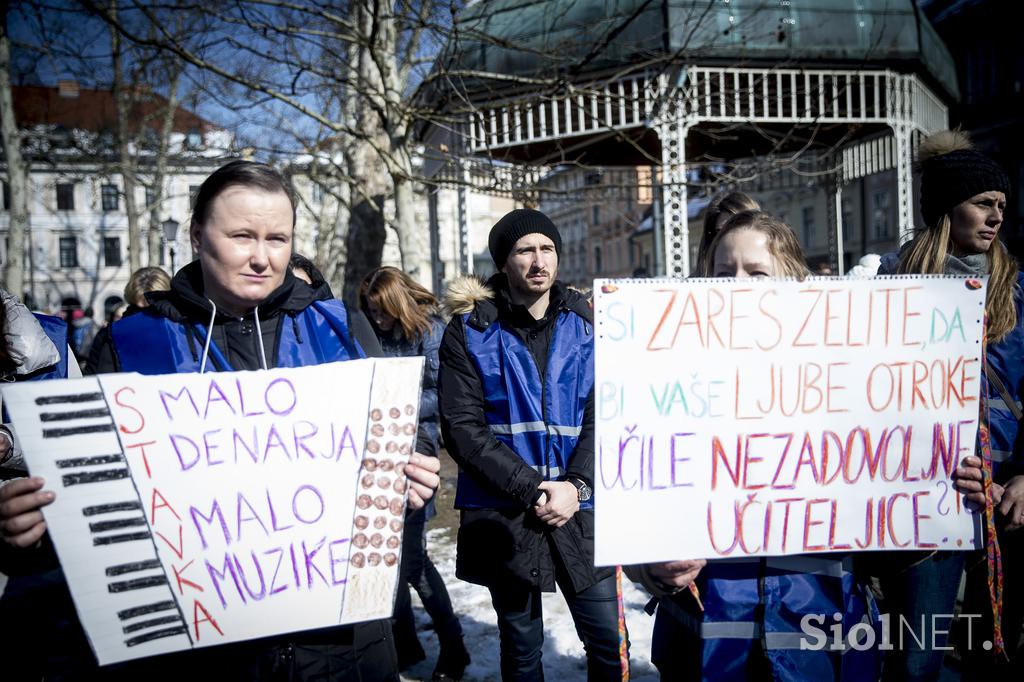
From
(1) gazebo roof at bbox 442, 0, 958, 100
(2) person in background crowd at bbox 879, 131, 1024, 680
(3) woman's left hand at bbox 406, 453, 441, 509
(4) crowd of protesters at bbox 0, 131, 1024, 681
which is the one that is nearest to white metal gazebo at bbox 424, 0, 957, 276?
(1) gazebo roof at bbox 442, 0, 958, 100

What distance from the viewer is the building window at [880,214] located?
32.4 meters

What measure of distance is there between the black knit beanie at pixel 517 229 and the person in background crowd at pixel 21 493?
160cm

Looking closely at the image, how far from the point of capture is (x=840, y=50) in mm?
7938

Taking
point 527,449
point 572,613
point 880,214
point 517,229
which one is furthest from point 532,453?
point 880,214

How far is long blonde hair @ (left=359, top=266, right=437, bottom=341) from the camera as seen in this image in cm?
398

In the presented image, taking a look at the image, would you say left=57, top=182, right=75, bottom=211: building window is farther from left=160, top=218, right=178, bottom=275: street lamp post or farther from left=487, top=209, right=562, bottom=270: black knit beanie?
left=487, top=209, right=562, bottom=270: black knit beanie

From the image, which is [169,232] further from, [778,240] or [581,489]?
[778,240]

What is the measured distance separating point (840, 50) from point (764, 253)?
715cm

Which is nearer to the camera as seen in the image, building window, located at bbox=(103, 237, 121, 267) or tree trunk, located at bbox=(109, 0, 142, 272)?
tree trunk, located at bbox=(109, 0, 142, 272)

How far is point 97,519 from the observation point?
154 cm

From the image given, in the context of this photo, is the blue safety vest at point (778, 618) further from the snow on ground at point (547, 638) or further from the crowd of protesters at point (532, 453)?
the snow on ground at point (547, 638)

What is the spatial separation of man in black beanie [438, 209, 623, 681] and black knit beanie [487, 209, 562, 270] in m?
0.03

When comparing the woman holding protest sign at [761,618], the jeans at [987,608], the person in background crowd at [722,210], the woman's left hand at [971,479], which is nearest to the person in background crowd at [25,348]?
the woman holding protest sign at [761,618]

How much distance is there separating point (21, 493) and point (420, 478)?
83 cm
